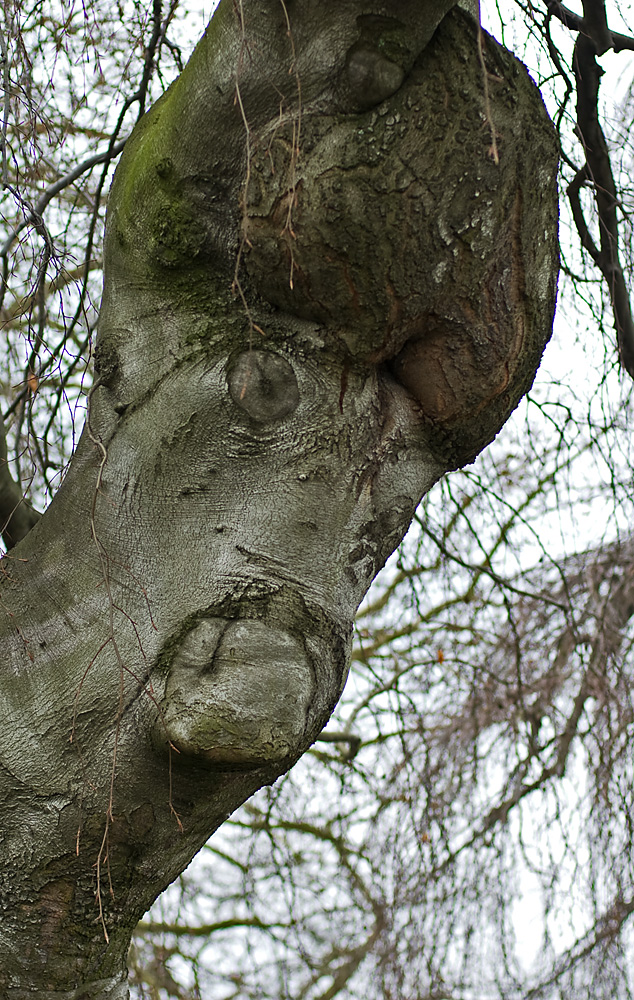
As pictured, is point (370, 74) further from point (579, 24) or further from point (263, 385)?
point (579, 24)

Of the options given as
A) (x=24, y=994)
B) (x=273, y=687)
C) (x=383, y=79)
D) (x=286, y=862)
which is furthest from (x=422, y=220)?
(x=286, y=862)

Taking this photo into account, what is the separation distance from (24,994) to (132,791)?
12.4 inches

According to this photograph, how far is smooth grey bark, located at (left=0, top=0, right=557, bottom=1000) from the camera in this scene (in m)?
1.25

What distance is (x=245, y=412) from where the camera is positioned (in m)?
1.35

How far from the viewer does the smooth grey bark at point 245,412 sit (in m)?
1.25

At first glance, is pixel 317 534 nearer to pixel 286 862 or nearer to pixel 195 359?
pixel 195 359

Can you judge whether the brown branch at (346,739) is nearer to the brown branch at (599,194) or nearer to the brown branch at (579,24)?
the brown branch at (599,194)

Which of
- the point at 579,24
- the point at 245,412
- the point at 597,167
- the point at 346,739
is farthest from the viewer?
the point at 346,739

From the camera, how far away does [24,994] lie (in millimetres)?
1265

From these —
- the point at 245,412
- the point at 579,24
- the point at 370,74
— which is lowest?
the point at 245,412

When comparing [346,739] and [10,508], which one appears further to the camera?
[346,739]

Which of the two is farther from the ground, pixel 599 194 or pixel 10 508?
pixel 599 194

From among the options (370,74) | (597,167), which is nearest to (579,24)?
(597,167)

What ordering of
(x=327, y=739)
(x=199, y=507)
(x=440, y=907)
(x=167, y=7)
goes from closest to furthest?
1. (x=199, y=507)
2. (x=167, y=7)
3. (x=440, y=907)
4. (x=327, y=739)
